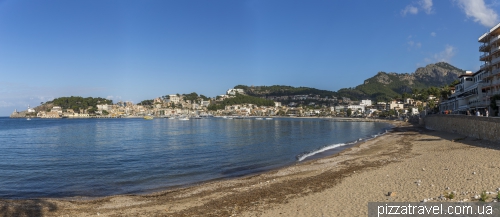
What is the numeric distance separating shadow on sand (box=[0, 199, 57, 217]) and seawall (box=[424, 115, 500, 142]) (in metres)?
28.7

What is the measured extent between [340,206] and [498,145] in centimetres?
1860

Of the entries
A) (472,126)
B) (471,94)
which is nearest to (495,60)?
(471,94)

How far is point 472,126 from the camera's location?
30750 millimetres

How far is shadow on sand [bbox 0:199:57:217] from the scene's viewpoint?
12267mm

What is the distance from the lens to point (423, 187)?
38.4 feet

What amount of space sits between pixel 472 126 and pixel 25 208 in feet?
116

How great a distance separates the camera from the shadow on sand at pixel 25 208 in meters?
Answer: 12.3

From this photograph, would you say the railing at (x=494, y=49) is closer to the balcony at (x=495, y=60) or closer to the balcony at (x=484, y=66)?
the balcony at (x=495, y=60)

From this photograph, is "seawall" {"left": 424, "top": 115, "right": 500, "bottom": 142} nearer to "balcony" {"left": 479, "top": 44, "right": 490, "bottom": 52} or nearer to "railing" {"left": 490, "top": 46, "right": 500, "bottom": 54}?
"railing" {"left": 490, "top": 46, "right": 500, "bottom": 54}

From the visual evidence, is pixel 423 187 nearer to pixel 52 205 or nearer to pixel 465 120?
pixel 52 205

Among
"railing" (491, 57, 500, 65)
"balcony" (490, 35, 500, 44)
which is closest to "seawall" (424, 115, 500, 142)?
"railing" (491, 57, 500, 65)

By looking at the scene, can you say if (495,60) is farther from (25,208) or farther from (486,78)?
(25,208)

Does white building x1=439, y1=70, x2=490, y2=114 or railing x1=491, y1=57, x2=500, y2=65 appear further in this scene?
white building x1=439, y1=70, x2=490, y2=114

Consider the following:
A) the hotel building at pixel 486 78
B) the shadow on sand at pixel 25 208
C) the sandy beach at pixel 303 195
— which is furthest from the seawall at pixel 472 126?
the shadow on sand at pixel 25 208
